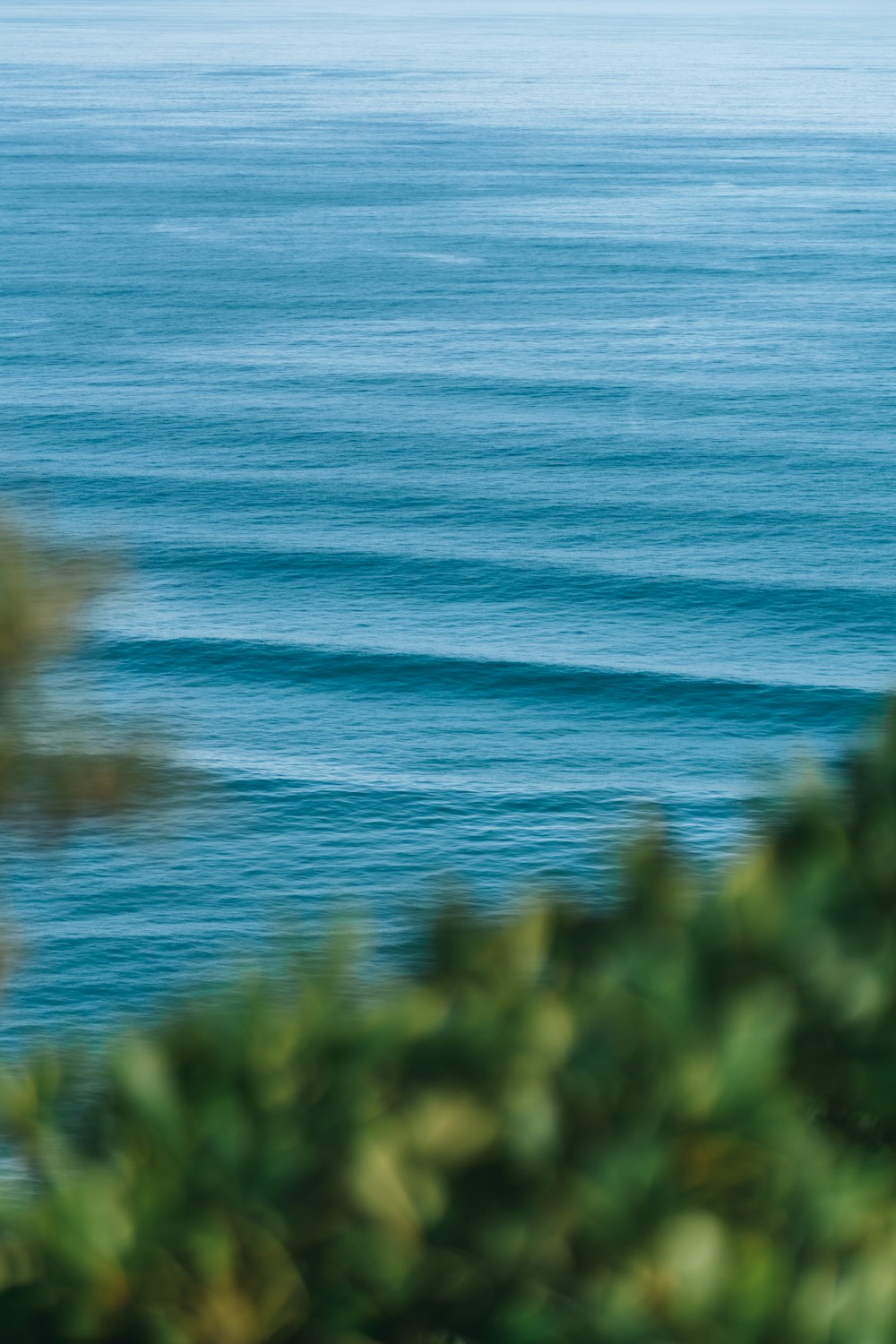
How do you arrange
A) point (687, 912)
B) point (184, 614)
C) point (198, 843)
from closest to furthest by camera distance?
1. point (687, 912)
2. point (198, 843)
3. point (184, 614)

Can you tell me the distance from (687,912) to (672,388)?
15757 centimetres

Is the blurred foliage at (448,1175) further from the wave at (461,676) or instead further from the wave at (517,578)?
the wave at (517,578)

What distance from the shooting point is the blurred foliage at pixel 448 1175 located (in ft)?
16.7

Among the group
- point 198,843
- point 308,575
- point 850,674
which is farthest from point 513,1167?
point 308,575

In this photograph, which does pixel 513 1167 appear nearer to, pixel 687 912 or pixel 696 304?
pixel 687 912

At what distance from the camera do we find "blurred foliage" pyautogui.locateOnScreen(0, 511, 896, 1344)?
200 inches

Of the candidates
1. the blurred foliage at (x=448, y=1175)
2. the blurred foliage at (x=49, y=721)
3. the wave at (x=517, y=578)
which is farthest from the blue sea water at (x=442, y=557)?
the blurred foliage at (x=448, y=1175)

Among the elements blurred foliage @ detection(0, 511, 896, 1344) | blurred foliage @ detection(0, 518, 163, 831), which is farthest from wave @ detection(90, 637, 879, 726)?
blurred foliage @ detection(0, 511, 896, 1344)

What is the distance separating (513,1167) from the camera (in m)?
5.47

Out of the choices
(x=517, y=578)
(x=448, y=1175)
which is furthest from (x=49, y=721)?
(x=517, y=578)

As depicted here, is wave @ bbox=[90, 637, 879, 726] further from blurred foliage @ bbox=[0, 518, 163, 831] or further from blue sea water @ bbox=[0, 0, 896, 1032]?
blurred foliage @ bbox=[0, 518, 163, 831]

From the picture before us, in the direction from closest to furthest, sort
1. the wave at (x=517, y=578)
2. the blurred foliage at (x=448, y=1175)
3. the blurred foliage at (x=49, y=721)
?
the blurred foliage at (x=448, y=1175) → the blurred foliage at (x=49, y=721) → the wave at (x=517, y=578)

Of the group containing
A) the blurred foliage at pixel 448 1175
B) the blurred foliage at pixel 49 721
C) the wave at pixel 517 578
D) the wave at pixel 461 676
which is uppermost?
the blurred foliage at pixel 49 721

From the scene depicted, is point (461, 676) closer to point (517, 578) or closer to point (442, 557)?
point (517, 578)
